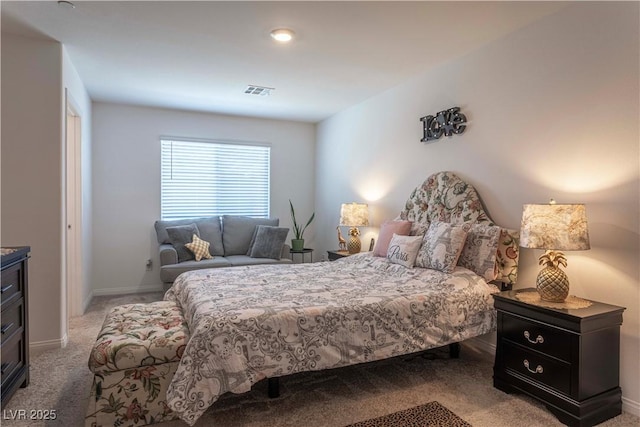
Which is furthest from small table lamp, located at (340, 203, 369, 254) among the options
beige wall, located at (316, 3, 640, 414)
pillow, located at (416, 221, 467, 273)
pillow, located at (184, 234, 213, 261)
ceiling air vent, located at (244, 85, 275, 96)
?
pillow, located at (184, 234, 213, 261)

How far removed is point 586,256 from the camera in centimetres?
246

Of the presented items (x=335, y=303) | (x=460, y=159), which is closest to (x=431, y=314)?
(x=335, y=303)

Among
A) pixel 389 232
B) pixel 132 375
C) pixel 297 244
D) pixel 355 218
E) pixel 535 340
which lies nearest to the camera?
pixel 132 375

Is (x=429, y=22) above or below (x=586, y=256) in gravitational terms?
above

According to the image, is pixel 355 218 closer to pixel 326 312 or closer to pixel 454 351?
pixel 454 351

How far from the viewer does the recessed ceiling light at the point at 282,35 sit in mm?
2856

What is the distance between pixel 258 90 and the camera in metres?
4.36

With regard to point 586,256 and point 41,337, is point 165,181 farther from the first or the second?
point 586,256

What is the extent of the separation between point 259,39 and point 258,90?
1354 millimetres

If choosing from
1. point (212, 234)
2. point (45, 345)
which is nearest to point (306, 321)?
point (45, 345)

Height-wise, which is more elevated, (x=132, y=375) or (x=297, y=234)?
A: (x=297, y=234)

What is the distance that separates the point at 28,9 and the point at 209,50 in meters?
1.20

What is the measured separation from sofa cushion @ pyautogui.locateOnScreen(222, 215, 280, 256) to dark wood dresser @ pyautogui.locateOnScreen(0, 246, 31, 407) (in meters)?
2.82

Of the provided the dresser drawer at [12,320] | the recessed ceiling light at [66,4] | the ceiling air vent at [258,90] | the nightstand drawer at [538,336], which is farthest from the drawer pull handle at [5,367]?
the ceiling air vent at [258,90]
